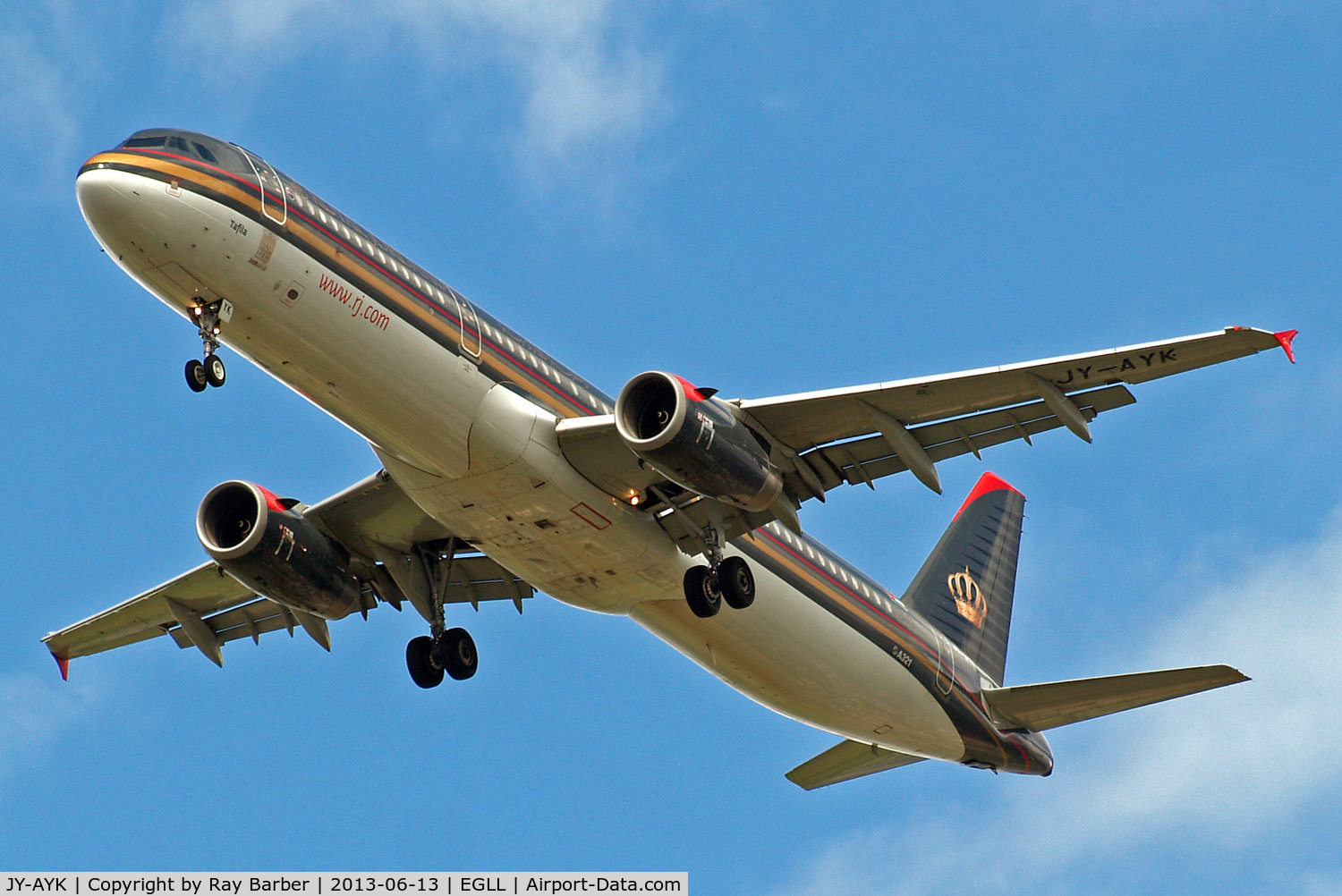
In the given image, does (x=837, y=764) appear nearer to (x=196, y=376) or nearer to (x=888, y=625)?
(x=888, y=625)

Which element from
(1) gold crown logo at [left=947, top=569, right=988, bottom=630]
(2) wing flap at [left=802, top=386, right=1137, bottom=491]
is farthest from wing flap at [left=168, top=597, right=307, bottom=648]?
(1) gold crown logo at [left=947, top=569, right=988, bottom=630]

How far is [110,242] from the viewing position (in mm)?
21578

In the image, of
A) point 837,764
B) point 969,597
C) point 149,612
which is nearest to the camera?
point 149,612

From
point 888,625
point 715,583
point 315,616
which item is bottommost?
point 715,583

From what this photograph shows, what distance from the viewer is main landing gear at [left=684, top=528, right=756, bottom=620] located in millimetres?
25250

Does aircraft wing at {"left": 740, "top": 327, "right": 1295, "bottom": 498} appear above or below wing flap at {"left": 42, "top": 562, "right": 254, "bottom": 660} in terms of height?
below

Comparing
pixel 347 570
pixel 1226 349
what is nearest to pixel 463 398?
pixel 347 570

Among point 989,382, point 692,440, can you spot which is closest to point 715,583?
point 692,440

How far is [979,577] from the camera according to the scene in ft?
115

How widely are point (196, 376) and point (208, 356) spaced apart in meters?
0.36

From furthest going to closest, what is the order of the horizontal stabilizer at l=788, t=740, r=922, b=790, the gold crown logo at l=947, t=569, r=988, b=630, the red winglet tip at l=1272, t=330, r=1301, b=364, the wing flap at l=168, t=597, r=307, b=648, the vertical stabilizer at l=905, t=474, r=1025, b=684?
the gold crown logo at l=947, t=569, r=988, b=630
the vertical stabilizer at l=905, t=474, r=1025, b=684
the horizontal stabilizer at l=788, t=740, r=922, b=790
the wing flap at l=168, t=597, r=307, b=648
the red winglet tip at l=1272, t=330, r=1301, b=364

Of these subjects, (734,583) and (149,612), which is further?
(149,612)

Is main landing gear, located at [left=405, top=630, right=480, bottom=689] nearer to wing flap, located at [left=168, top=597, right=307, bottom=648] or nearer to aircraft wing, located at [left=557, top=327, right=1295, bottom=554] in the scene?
wing flap, located at [left=168, top=597, right=307, bottom=648]

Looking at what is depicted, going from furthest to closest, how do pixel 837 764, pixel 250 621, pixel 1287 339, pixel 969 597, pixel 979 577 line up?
1. pixel 979 577
2. pixel 969 597
3. pixel 837 764
4. pixel 250 621
5. pixel 1287 339
